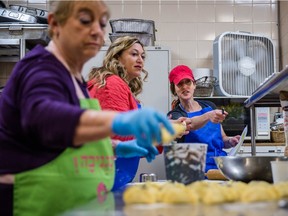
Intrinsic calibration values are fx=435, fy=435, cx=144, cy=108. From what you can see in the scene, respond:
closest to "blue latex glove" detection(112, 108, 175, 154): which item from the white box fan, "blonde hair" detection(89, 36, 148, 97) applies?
"blonde hair" detection(89, 36, 148, 97)

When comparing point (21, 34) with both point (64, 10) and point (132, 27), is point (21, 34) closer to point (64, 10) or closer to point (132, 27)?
point (132, 27)

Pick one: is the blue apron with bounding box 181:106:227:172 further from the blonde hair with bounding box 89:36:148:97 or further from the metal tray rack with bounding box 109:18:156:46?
the metal tray rack with bounding box 109:18:156:46

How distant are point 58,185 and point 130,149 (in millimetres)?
384

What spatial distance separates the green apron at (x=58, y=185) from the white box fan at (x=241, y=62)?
268 centimetres

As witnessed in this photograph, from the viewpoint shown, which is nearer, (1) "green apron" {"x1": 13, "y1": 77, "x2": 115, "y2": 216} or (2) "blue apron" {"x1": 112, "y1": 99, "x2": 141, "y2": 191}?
(1) "green apron" {"x1": 13, "y1": 77, "x2": 115, "y2": 216}

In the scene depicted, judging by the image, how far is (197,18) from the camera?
4176mm

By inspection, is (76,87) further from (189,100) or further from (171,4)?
(171,4)

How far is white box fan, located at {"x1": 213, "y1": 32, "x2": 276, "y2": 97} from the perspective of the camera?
364 cm

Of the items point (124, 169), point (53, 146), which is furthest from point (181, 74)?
point (53, 146)

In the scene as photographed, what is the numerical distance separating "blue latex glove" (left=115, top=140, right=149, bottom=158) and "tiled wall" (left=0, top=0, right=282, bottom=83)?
284cm

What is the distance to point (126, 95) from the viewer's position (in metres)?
1.94

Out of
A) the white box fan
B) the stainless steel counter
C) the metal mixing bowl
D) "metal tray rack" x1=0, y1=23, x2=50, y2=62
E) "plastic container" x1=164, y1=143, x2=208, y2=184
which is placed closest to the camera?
the stainless steel counter

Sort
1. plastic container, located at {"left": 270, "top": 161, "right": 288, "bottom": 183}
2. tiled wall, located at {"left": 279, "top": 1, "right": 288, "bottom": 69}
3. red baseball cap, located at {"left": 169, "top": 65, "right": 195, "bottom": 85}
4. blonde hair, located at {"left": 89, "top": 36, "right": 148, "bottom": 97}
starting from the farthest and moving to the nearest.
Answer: tiled wall, located at {"left": 279, "top": 1, "right": 288, "bottom": 69}, red baseball cap, located at {"left": 169, "top": 65, "right": 195, "bottom": 85}, blonde hair, located at {"left": 89, "top": 36, "right": 148, "bottom": 97}, plastic container, located at {"left": 270, "top": 161, "right": 288, "bottom": 183}

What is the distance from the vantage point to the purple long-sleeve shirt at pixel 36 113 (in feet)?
2.67
